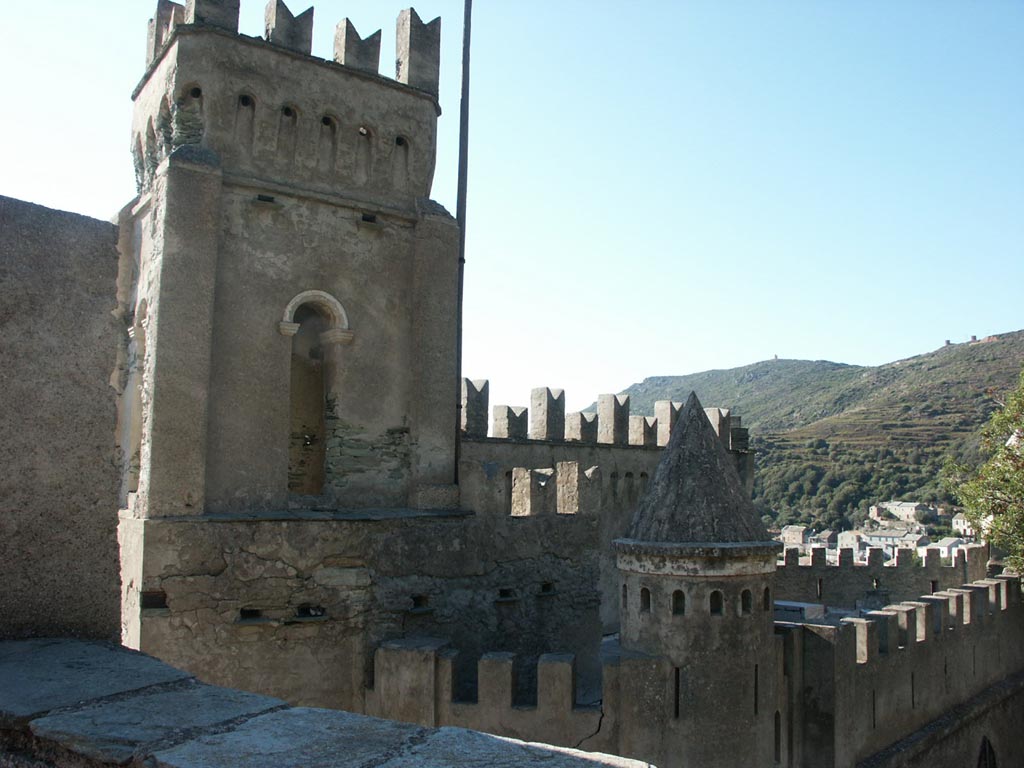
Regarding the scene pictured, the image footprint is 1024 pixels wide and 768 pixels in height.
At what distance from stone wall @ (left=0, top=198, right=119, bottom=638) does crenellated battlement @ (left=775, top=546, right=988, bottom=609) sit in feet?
56.4

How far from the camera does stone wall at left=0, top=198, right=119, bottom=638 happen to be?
12.4 ft

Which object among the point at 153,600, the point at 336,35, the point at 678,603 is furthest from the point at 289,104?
the point at 678,603

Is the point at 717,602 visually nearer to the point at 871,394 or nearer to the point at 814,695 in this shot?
the point at 814,695

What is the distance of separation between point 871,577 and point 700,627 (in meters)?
11.6

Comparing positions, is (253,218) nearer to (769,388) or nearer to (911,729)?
(911,729)

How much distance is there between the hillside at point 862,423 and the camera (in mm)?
59094

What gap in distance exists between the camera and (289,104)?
10.9 m

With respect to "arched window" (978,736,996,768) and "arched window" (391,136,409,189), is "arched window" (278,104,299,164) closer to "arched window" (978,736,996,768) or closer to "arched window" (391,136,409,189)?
"arched window" (391,136,409,189)

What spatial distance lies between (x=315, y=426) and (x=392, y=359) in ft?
5.75

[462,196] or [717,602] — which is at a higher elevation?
[462,196]

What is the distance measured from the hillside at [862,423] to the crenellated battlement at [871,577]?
25654mm

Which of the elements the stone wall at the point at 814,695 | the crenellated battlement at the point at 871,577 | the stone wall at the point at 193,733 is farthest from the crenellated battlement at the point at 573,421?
the stone wall at the point at 193,733

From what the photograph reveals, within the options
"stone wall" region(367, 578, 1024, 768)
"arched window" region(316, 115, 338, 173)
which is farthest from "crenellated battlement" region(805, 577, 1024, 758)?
"arched window" region(316, 115, 338, 173)

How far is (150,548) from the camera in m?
8.91
